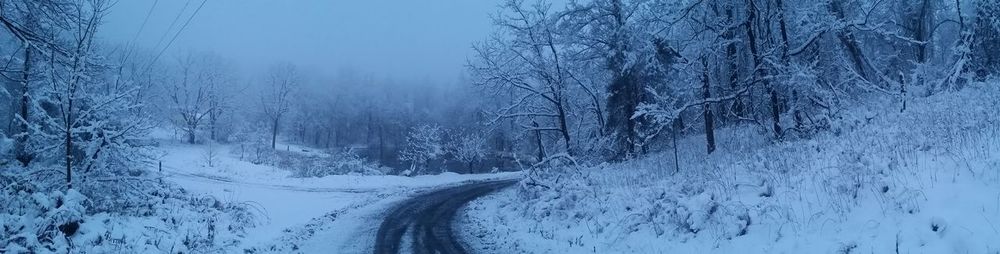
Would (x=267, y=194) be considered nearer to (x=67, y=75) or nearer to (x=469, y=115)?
(x=67, y=75)

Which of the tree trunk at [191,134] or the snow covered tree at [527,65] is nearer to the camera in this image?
the snow covered tree at [527,65]

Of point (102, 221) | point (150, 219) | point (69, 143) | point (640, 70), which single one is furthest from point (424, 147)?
point (102, 221)

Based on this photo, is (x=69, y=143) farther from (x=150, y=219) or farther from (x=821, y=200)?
(x=821, y=200)

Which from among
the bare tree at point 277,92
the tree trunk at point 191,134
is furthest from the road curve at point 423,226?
the bare tree at point 277,92

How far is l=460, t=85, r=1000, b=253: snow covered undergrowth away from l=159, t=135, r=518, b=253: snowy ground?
2.96 m

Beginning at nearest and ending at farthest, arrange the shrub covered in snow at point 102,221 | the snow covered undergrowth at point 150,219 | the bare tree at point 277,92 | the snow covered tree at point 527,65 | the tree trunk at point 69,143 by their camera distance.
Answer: the shrub covered in snow at point 102,221
the snow covered undergrowth at point 150,219
the tree trunk at point 69,143
the snow covered tree at point 527,65
the bare tree at point 277,92

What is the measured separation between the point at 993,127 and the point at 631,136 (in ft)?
44.9

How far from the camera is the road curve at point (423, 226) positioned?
10.2 meters

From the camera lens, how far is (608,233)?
9.57 m

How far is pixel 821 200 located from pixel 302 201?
15.0m

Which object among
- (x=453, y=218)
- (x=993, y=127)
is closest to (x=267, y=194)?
(x=453, y=218)

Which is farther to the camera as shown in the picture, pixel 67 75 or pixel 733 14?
pixel 733 14

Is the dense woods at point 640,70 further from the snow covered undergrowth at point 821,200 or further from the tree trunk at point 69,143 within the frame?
the snow covered undergrowth at point 821,200

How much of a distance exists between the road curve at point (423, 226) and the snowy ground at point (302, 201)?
0.46m
